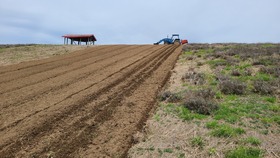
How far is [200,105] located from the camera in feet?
25.2

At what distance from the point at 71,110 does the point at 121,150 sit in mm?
2869

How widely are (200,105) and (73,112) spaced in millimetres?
4001

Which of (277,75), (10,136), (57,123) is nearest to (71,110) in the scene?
(57,123)

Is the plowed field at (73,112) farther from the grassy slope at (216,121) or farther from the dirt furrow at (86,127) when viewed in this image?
the grassy slope at (216,121)

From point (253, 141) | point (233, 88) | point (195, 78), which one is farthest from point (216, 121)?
point (195, 78)

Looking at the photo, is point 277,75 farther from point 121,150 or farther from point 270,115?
point 121,150

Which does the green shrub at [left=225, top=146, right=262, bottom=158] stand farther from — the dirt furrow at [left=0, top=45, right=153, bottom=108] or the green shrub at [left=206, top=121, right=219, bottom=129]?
the dirt furrow at [left=0, top=45, right=153, bottom=108]

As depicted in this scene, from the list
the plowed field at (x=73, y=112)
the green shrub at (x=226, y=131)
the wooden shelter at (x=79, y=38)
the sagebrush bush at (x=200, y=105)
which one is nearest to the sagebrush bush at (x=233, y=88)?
the sagebrush bush at (x=200, y=105)

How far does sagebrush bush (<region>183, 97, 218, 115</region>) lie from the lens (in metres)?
7.42

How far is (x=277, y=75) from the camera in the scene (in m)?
10.6

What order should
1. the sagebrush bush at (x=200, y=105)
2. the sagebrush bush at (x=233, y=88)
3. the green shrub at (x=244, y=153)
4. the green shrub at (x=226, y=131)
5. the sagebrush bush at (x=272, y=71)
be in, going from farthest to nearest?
the sagebrush bush at (x=272, y=71), the sagebrush bush at (x=233, y=88), the sagebrush bush at (x=200, y=105), the green shrub at (x=226, y=131), the green shrub at (x=244, y=153)

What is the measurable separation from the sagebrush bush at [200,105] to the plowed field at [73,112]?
1324 mm

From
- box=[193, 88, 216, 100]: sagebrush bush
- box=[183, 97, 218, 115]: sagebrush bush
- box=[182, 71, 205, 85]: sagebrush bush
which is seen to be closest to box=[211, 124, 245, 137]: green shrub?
box=[183, 97, 218, 115]: sagebrush bush

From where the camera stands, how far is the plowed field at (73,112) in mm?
5742
